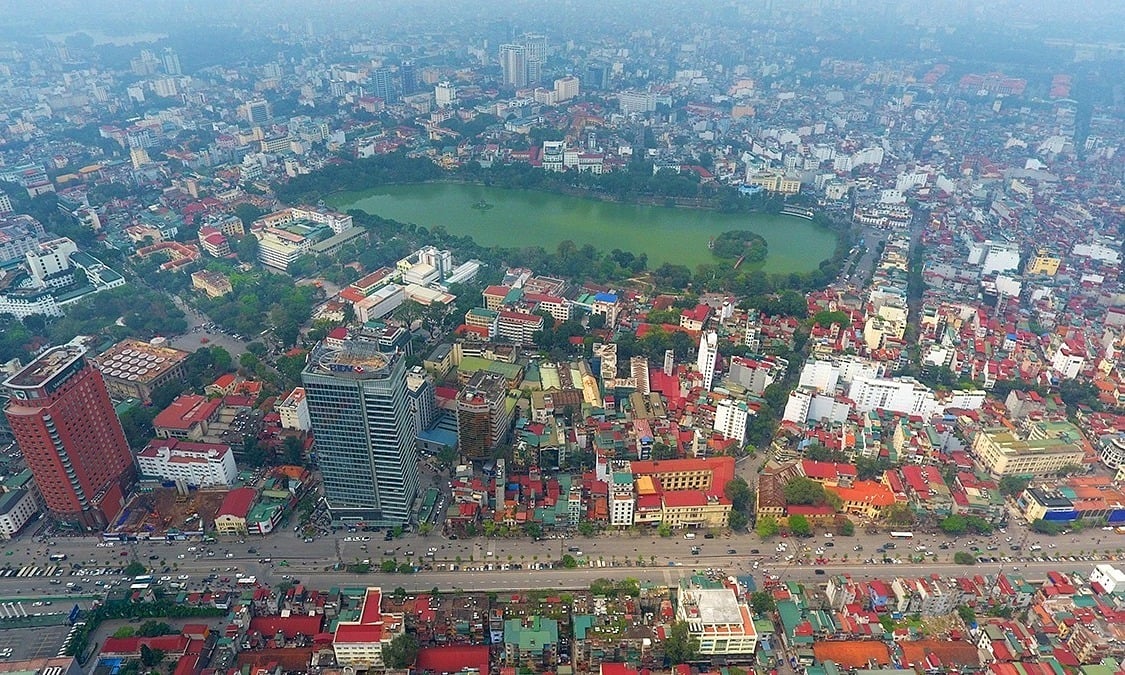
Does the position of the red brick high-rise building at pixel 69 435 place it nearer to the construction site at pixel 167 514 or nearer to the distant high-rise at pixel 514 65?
the construction site at pixel 167 514

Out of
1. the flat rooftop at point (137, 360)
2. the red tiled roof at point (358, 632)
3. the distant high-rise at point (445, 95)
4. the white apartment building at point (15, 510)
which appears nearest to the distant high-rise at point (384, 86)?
the distant high-rise at point (445, 95)

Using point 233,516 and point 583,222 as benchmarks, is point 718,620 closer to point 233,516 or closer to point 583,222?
point 233,516

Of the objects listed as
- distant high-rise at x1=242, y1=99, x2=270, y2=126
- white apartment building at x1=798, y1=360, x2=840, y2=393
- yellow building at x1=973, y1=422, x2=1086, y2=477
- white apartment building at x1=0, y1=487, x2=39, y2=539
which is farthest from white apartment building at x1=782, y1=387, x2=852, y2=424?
distant high-rise at x1=242, y1=99, x2=270, y2=126

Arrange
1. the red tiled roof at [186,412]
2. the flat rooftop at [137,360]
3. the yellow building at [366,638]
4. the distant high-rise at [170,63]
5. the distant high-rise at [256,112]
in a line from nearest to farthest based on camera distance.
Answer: the yellow building at [366,638], the red tiled roof at [186,412], the flat rooftop at [137,360], the distant high-rise at [256,112], the distant high-rise at [170,63]

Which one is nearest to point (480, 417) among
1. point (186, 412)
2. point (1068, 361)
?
point (186, 412)

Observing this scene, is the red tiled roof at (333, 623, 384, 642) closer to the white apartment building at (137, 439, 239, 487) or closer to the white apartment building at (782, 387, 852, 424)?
the white apartment building at (137, 439, 239, 487)

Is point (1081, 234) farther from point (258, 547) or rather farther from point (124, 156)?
point (124, 156)

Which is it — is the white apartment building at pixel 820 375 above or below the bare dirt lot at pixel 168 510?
above
